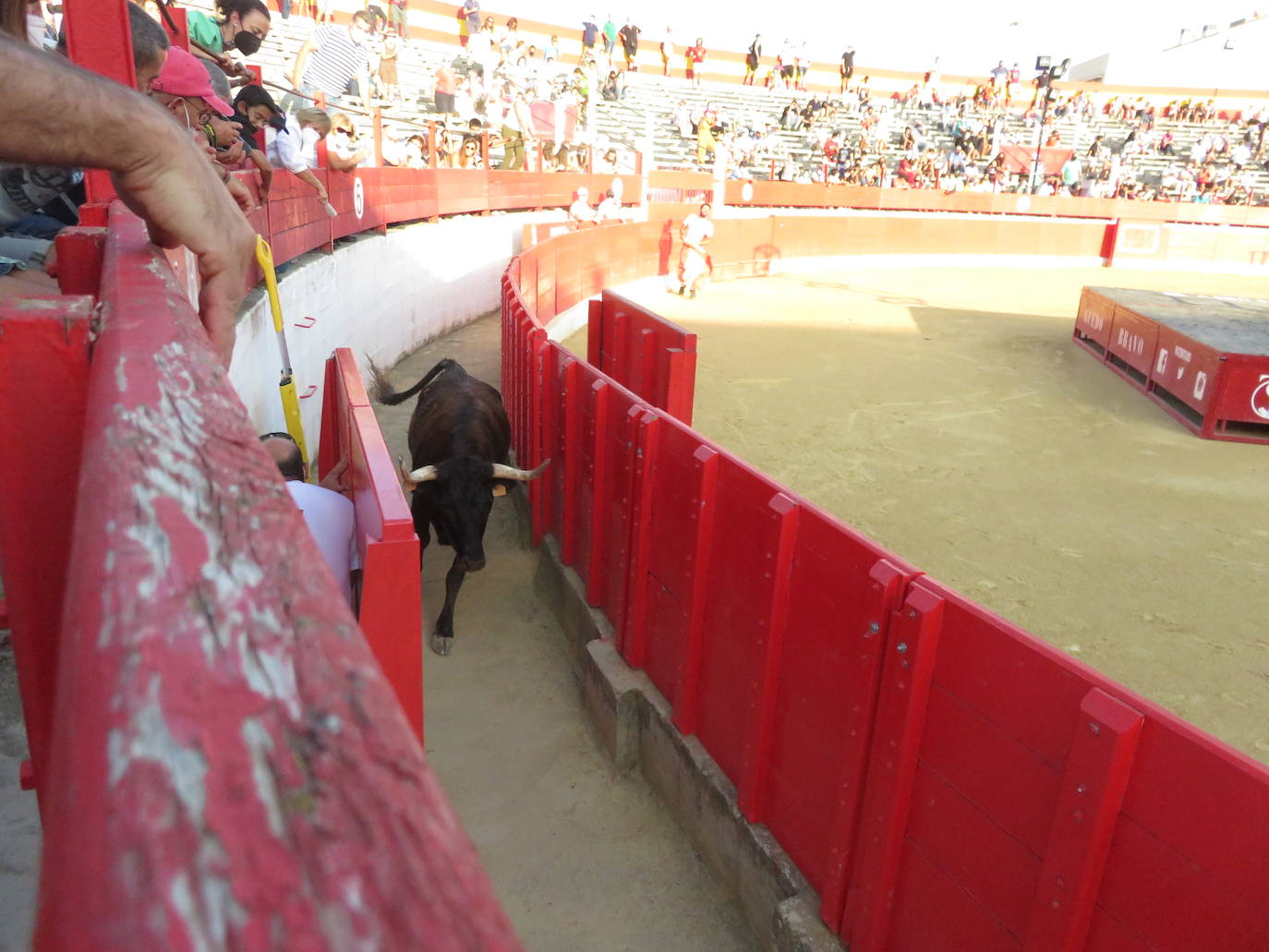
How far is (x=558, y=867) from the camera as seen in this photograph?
328cm

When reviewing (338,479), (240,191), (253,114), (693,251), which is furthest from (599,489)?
(693,251)

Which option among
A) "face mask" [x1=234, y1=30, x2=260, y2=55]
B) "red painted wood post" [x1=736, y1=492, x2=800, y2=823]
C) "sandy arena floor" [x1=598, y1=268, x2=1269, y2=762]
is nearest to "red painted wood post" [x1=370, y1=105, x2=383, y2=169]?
"sandy arena floor" [x1=598, y1=268, x2=1269, y2=762]

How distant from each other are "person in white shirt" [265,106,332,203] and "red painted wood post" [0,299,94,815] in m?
6.95

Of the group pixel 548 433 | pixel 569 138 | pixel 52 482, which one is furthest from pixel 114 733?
pixel 569 138

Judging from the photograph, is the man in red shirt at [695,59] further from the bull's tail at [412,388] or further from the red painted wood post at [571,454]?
the red painted wood post at [571,454]

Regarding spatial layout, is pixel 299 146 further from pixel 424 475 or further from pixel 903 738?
pixel 903 738

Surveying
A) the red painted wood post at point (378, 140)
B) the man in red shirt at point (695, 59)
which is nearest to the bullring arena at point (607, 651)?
the red painted wood post at point (378, 140)

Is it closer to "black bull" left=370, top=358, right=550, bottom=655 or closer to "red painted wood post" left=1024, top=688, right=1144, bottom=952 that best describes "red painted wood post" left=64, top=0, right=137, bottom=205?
"black bull" left=370, top=358, right=550, bottom=655

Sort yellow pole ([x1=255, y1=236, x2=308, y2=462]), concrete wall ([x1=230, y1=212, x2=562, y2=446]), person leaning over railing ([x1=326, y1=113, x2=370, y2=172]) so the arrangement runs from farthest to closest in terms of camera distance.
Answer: person leaning over railing ([x1=326, y1=113, x2=370, y2=172]) < concrete wall ([x1=230, y1=212, x2=562, y2=446]) < yellow pole ([x1=255, y1=236, x2=308, y2=462])

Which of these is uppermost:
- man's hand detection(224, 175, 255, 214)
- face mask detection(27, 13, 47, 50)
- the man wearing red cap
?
face mask detection(27, 13, 47, 50)

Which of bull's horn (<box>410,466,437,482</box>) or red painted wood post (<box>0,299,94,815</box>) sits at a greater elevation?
red painted wood post (<box>0,299,94,815</box>)

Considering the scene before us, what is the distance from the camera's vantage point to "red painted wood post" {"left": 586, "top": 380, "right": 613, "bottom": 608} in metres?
4.39

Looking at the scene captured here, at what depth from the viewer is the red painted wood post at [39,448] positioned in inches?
35.8

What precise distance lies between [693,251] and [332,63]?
7406 mm
